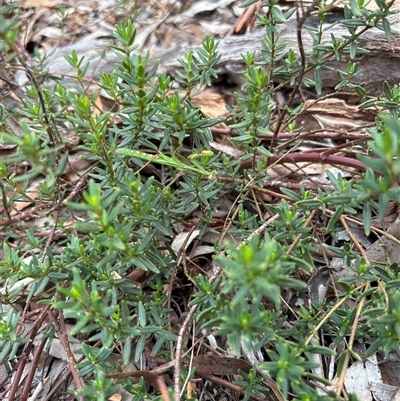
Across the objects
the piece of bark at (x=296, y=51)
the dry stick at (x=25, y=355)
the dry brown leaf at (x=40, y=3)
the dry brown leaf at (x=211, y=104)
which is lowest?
the dry stick at (x=25, y=355)

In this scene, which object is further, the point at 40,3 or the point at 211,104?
the point at 40,3

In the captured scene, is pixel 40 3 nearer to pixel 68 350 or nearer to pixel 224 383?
pixel 68 350

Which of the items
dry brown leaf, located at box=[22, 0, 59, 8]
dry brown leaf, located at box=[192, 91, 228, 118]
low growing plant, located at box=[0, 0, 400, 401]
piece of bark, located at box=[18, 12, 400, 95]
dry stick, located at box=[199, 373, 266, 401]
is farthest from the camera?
dry brown leaf, located at box=[22, 0, 59, 8]

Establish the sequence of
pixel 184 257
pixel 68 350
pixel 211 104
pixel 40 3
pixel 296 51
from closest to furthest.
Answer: pixel 68 350 → pixel 184 257 → pixel 296 51 → pixel 211 104 → pixel 40 3

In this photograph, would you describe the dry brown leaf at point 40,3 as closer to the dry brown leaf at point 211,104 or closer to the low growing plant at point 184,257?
the dry brown leaf at point 211,104

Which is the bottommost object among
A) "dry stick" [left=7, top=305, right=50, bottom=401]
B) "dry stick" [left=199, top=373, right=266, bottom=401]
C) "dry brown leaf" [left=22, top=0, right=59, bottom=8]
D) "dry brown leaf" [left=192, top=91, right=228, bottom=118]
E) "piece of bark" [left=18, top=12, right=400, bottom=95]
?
"dry stick" [left=199, top=373, right=266, bottom=401]

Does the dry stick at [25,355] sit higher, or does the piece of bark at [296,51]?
the piece of bark at [296,51]

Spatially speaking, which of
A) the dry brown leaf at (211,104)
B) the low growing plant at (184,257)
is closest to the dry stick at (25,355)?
the low growing plant at (184,257)

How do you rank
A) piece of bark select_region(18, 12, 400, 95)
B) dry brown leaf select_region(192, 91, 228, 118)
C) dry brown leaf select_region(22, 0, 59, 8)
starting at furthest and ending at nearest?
1. dry brown leaf select_region(22, 0, 59, 8)
2. dry brown leaf select_region(192, 91, 228, 118)
3. piece of bark select_region(18, 12, 400, 95)

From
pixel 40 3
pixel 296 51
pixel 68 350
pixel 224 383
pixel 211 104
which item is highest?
pixel 40 3

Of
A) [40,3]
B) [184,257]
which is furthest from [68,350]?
[40,3]

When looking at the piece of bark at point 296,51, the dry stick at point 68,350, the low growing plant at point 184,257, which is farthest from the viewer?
the piece of bark at point 296,51

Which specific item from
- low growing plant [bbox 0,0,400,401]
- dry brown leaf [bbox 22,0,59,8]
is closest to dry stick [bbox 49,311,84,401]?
low growing plant [bbox 0,0,400,401]

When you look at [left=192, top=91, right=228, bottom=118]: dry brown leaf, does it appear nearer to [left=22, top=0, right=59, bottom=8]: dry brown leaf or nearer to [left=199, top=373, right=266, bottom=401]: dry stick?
[left=199, top=373, right=266, bottom=401]: dry stick
